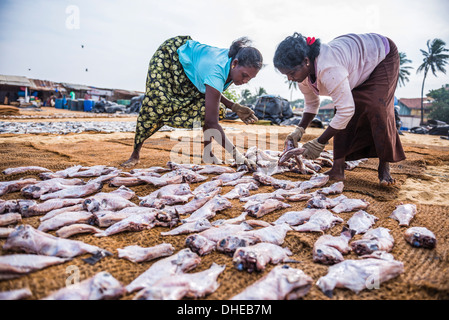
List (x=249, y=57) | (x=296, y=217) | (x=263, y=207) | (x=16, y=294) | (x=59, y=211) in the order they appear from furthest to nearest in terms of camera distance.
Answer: (x=249, y=57) → (x=263, y=207) → (x=296, y=217) → (x=59, y=211) → (x=16, y=294)

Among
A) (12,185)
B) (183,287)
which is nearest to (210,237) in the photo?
(183,287)

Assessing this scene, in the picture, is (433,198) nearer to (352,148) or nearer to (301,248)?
(352,148)

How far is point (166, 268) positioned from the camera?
57.5 inches

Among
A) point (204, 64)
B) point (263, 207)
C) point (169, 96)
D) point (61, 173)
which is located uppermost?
point (204, 64)

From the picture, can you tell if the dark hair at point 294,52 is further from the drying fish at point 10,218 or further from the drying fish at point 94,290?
the drying fish at point 10,218

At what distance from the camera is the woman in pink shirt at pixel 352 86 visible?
2701 millimetres

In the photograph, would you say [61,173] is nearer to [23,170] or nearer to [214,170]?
[23,170]

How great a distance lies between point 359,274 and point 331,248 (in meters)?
0.24

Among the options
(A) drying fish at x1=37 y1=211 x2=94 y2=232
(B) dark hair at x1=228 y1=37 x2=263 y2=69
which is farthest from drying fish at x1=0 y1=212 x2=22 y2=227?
(B) dark hair at x1=228 y1=37 x2=263 y2=69

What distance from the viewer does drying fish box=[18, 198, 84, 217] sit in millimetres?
2020

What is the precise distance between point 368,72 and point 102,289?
3.35m

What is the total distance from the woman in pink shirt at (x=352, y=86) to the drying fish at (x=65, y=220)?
225cm

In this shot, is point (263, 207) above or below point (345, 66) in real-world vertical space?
below
